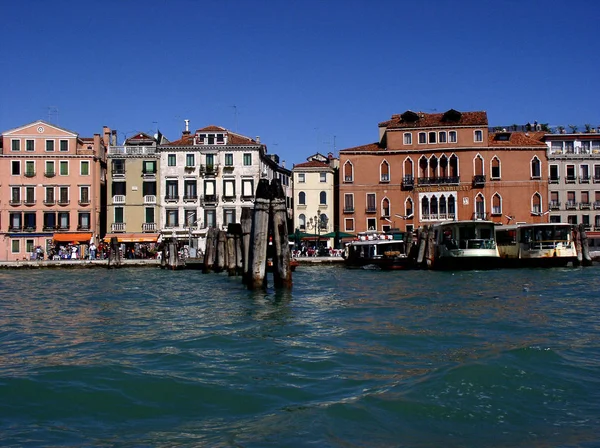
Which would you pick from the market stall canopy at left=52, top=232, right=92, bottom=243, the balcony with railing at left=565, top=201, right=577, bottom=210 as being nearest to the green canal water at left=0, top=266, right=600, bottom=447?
the market stall canopy at left=52, top=232, right=92, bottom=243

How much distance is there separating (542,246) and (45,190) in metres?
35.8

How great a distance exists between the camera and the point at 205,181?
172 ft

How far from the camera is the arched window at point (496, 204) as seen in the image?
5119 centimetres

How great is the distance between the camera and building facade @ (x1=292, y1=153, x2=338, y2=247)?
180 feet

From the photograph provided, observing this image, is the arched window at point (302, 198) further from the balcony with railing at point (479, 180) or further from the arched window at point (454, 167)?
the balcony with railing at point (479, 180)

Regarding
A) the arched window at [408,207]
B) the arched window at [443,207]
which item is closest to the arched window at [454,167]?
the arched window at [443,207]

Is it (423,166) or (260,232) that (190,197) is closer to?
(423,166)

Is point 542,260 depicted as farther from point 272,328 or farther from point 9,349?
point 9,349

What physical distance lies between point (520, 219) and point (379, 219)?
10640mm

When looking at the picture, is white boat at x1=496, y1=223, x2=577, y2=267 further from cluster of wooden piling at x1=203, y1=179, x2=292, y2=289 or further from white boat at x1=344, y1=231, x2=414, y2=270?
cluster of wooden piling at x1=203, y1=179, x2=292, y2=289

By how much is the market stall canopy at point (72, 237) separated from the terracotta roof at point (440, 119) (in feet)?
80.7

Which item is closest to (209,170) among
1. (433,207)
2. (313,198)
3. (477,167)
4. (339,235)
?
(313,198)

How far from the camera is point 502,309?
15.3 metres

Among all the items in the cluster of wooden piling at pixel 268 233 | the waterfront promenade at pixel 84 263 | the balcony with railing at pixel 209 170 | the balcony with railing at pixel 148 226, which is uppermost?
the balcony with railing at pixel 209 170
